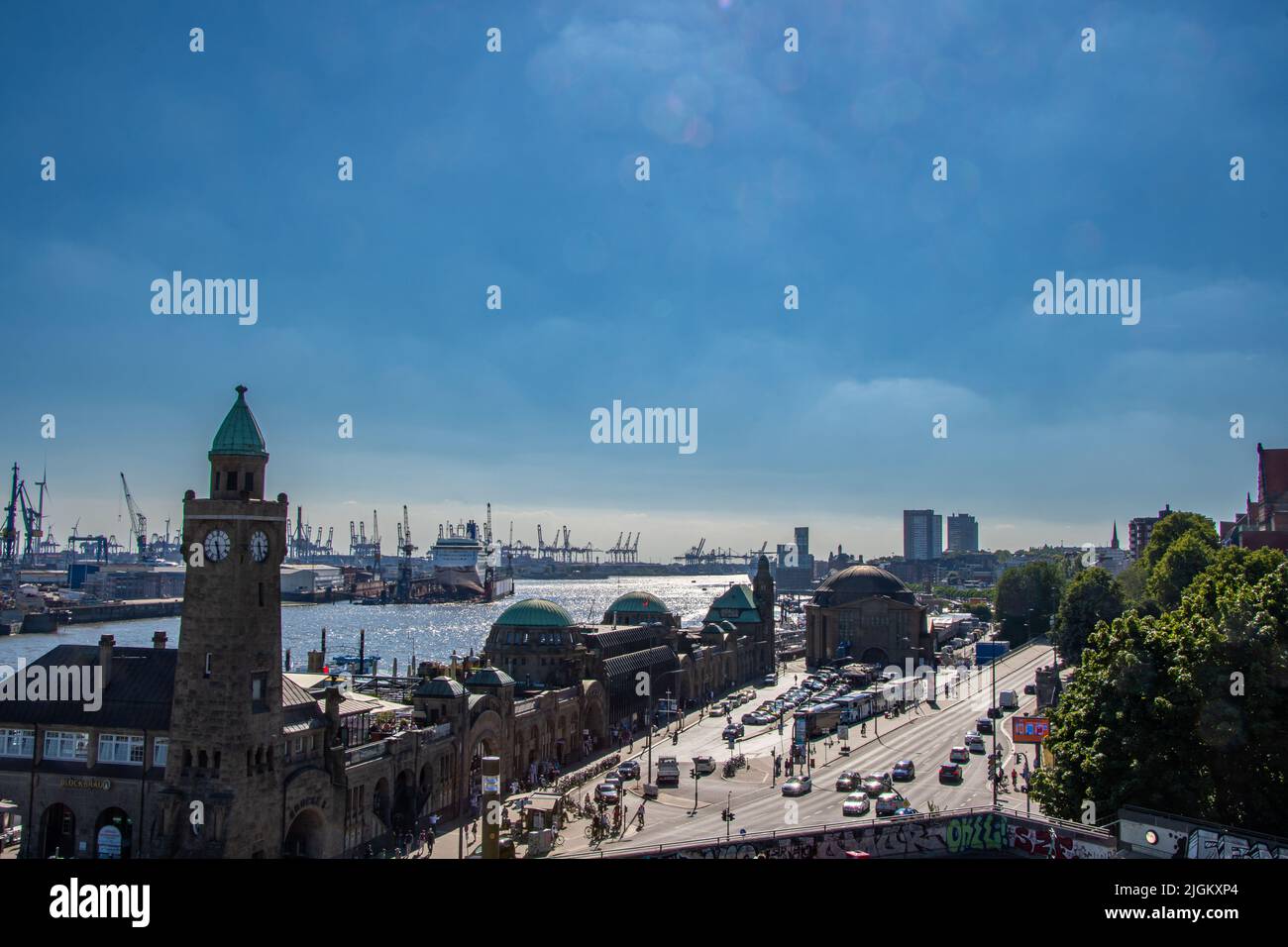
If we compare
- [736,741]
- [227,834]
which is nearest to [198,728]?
[227,834]

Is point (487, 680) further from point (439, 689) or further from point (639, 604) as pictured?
point (639, 604)

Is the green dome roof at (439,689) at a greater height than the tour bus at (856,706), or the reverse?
the green dome roof at (439,689)

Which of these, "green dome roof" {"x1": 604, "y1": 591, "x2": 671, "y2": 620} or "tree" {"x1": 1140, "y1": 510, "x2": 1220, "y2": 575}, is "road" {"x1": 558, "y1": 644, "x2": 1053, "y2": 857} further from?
"tree" {"x1": 1140, "y1": 510, "x2": 1220, "y2": 575}

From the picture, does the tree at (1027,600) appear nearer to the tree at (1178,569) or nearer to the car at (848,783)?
the tree at (1178,569)

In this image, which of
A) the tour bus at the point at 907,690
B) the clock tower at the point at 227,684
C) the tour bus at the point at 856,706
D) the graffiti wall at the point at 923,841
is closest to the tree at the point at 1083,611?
the tour bus at the point at 907,690

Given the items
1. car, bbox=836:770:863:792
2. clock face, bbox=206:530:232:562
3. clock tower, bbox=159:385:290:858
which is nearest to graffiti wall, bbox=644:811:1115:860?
car, bbox=836:770:863:792
